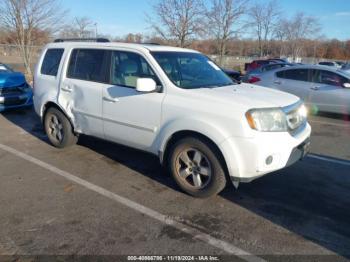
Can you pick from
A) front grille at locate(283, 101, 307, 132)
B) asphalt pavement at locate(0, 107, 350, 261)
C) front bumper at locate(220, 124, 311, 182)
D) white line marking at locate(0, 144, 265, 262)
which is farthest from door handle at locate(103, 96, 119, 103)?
front grille at locate(283, 101, 307, 132)

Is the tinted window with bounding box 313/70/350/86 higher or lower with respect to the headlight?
higher

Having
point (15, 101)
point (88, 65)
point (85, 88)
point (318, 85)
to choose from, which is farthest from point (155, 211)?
point (318, 85)

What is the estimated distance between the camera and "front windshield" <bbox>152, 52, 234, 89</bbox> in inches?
171

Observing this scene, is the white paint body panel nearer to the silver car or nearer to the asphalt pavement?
the asphalt pavement

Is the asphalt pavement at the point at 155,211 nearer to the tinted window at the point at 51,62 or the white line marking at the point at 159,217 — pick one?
the white line marking at the point at 159,217

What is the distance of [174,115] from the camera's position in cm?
401

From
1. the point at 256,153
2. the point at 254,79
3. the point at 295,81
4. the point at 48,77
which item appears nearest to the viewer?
the point at 256,153

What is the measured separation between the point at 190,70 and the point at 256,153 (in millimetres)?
1708

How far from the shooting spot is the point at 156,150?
434 centimetres

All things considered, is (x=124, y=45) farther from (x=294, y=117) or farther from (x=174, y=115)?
(x=294, y=117)

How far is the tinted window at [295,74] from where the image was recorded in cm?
959

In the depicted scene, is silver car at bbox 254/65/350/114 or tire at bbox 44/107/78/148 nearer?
tire at bbox 44/107/78/148

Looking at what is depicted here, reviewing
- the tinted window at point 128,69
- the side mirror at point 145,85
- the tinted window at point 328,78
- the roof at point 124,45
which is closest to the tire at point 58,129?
the roof at point 124,45

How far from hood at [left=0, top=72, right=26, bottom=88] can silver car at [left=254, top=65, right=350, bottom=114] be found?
712 centimetres
